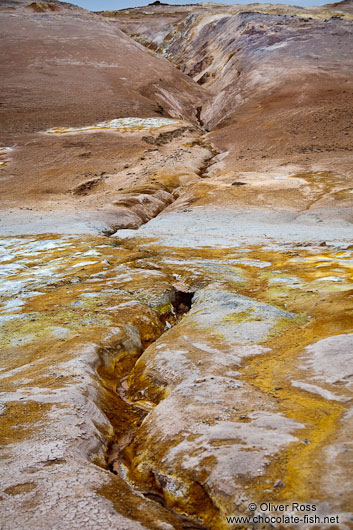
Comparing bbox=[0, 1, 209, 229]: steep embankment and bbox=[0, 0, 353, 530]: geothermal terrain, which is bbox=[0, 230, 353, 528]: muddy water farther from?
bbox=[0, 1, 209, 229]: steep embankment

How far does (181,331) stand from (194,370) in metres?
2.23

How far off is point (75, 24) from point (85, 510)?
289ft

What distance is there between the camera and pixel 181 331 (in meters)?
9.78

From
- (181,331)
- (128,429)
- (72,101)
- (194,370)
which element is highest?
(72,101)

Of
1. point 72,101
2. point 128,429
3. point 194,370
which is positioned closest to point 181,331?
point 194,370

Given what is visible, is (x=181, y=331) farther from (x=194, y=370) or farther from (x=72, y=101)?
(x=72, y=101)

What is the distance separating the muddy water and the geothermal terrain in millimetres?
35

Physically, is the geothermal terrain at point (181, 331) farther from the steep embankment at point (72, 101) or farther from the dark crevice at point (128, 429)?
the steep embankment at point (72, 101)

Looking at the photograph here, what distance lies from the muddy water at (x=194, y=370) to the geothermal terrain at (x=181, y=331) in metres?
0.04

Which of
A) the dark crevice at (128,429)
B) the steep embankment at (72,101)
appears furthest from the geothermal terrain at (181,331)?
the steep embankment at (72,101)

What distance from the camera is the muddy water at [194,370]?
4.89 meters

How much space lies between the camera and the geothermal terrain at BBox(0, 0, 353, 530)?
467 cm

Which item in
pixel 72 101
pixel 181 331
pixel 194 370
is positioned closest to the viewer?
pixel 194 370

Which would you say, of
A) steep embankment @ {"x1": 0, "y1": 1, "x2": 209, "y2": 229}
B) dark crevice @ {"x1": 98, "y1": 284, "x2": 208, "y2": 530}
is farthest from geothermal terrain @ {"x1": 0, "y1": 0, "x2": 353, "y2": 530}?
steep embankment @ {"x1": 0, "y1": 1, "x2": 209, "y2": 229}
